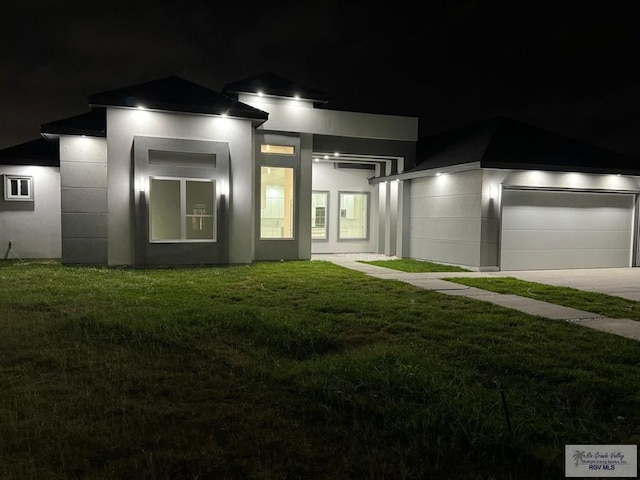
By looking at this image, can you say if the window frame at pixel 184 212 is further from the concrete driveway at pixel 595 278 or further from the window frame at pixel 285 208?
the concrete driveway at pixel 595 278

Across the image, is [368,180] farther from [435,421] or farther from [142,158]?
[435,421]

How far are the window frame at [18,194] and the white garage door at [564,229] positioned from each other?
14786 millimetres

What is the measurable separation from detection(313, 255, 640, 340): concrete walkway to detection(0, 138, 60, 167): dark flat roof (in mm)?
10119

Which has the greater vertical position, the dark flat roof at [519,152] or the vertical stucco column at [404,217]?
the dark flat roof at [519,152]

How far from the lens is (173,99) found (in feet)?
42.5

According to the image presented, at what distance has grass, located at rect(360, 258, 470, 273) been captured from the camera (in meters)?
13.6

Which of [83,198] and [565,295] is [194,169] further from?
[565,295]

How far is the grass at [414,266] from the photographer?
13555 mm

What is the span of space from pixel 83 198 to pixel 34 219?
3.68 meters

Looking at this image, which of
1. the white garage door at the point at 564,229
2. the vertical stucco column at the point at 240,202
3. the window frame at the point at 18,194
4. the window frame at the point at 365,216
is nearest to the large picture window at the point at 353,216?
the window frame at the point at 365,216

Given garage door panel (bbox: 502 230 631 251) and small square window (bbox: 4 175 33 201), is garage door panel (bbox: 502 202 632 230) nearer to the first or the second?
garage door panel (bbox: 502 230 631 251)

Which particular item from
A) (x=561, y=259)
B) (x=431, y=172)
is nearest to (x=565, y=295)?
(x=561, y=259)

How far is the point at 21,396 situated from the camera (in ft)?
12.8

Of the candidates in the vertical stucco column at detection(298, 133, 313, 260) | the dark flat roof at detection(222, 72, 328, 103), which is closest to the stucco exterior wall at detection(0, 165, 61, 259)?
the dark flat roof at detection(222, 72, 328, 103)
